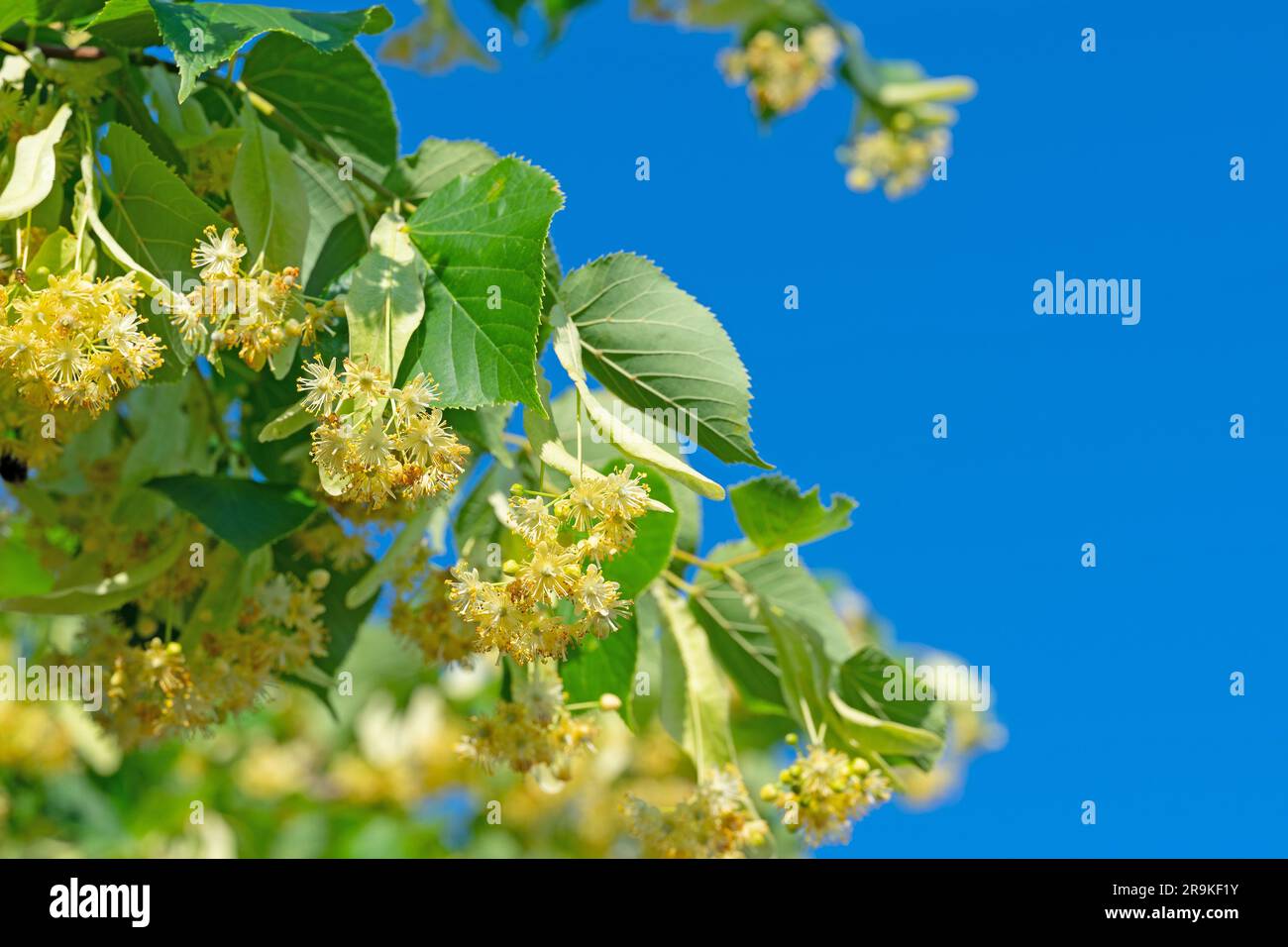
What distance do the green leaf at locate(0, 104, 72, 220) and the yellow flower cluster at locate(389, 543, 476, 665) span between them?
784 millimetres

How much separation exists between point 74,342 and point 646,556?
85 cm

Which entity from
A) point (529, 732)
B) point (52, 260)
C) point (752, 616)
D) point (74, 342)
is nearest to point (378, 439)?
point (74, 342)

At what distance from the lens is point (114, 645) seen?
2014mm

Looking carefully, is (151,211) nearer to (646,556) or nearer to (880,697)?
(646,556)

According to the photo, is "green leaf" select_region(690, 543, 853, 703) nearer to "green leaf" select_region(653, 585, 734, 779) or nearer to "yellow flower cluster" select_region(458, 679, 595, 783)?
"green leaf" select_region(653, 585, 734, 779)

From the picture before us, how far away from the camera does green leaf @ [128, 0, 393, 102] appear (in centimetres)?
143

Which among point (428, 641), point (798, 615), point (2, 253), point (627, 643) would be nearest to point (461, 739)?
point (428, 641)

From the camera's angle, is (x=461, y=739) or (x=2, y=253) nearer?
(x=2, y=253)

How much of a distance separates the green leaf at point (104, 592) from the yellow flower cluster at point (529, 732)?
1.79ft

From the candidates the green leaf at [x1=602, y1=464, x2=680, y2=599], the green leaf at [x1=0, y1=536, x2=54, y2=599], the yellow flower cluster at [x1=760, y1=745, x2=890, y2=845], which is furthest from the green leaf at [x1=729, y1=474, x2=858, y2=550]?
the green leaf at [x1=0, y1=536, x2=54, y2=599]

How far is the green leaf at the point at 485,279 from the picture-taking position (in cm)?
141

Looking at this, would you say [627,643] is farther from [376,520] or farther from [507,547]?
[376,520]

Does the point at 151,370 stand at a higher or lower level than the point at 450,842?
higher
